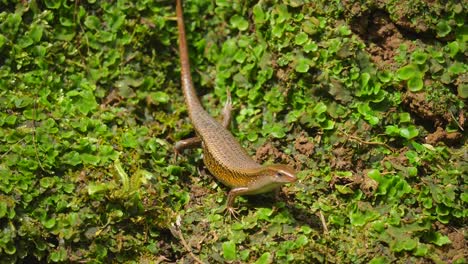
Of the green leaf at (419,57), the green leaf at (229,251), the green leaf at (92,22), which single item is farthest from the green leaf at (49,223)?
the green leaf at (419,57)

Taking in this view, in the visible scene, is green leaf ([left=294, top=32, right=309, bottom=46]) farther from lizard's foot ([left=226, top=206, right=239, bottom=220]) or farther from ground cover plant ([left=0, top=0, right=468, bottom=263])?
lizard's foot ([left=226, top=206, right=239, bottom=220])

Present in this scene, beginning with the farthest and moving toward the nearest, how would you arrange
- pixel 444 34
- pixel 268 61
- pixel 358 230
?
pixel 268 61
pixel 444 34
pixel 358 230

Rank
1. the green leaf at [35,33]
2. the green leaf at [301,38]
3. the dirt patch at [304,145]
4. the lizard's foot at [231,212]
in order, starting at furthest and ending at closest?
the green leaf at [35,33]
the green leaf at [301,38]
the dirt patch at [304,145]
the lizard's foot at [231,212]

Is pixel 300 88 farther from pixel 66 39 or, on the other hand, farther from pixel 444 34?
pixel 66 39

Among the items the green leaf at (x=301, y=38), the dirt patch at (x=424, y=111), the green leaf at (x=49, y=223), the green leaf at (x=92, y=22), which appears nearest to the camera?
the green leaf at (x=49, y=223)

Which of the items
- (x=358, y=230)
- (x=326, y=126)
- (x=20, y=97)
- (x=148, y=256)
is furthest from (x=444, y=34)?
(x=20, y=97)

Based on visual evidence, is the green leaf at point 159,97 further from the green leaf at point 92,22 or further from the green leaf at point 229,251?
the green leaf at point 229,251

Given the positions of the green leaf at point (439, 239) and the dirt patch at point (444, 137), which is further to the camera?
the dirt patch at point (444, 137)

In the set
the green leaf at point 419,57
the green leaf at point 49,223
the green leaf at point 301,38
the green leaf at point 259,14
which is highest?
the green leaf at point 259,14
